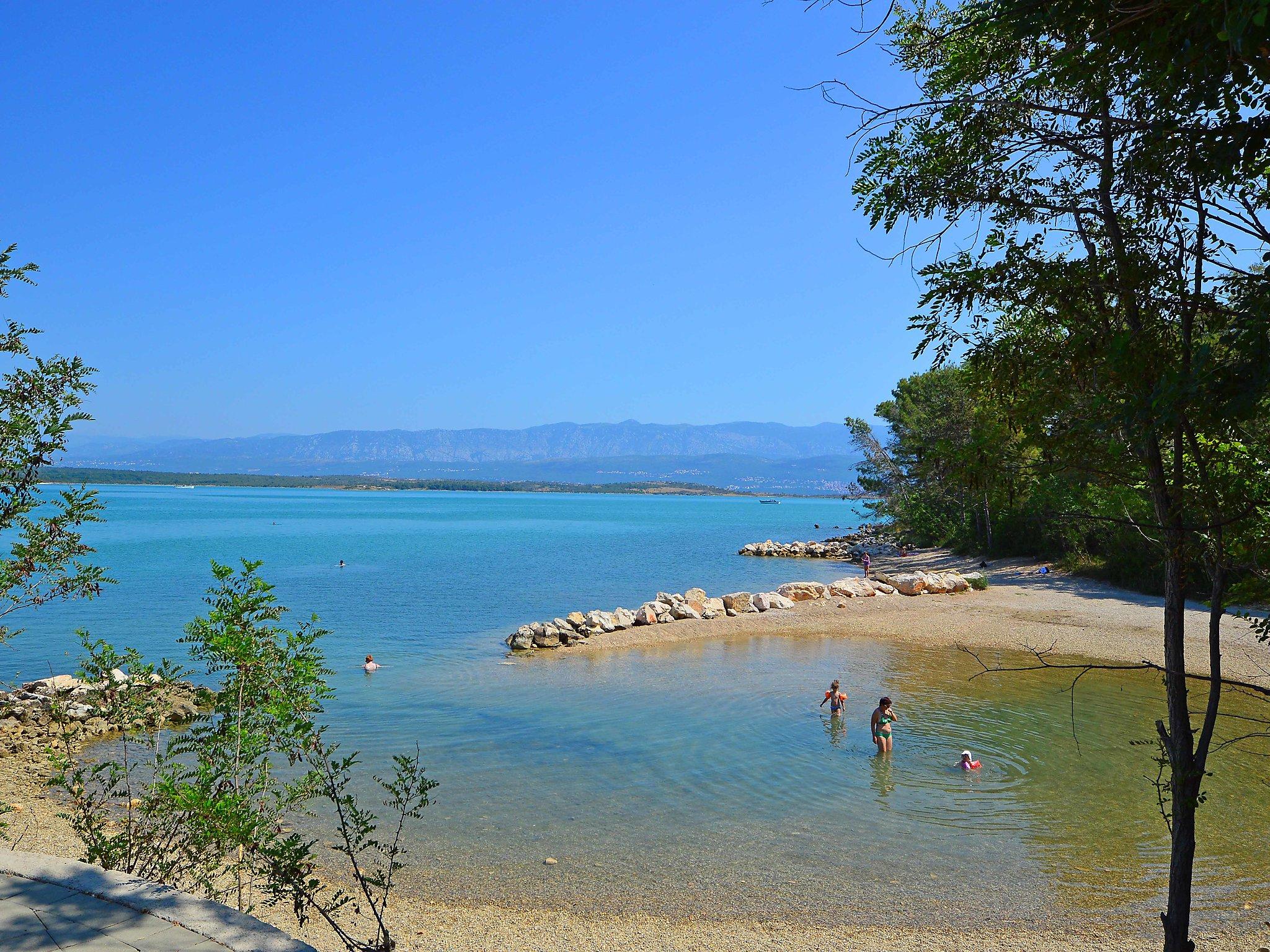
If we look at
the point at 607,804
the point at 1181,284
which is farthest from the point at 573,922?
the point at 1181,284

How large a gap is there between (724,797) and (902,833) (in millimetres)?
2594

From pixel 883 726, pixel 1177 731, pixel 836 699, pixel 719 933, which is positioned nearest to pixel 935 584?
pixel 836 699

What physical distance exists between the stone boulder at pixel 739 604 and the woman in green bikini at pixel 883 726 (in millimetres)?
15796

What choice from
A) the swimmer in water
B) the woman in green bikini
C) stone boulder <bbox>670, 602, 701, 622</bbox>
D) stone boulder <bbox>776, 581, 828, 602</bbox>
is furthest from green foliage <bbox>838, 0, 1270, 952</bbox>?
stone boulder <bbox>776, 581, 828, 602</bbox>

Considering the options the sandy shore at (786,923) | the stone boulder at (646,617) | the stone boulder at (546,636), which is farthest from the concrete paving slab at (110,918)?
the stone boulder at (646,617)

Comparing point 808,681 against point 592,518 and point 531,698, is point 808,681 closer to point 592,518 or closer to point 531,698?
point 531,698

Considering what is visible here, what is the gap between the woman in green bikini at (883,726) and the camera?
45.9 feet

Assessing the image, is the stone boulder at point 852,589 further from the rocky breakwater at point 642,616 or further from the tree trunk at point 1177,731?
the tree trunk at point 1177,731

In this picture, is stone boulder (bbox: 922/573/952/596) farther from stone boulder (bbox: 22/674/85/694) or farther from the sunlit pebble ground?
stone boulder (bbox: 22/674/85/694)

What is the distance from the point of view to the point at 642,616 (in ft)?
93.2

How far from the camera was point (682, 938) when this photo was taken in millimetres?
8234

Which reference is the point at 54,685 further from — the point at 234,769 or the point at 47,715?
the point at 234,769

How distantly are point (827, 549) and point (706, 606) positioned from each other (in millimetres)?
33905

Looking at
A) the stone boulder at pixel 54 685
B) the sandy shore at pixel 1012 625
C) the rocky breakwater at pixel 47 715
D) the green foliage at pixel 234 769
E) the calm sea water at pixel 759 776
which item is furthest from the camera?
the sandy shore at pixel 1012 625
